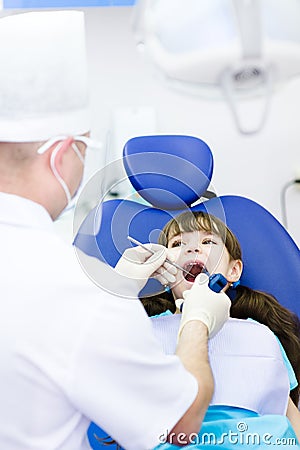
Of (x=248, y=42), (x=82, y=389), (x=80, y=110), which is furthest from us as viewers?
(x=80, y=110)

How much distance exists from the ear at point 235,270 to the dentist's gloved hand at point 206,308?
13.6 inches

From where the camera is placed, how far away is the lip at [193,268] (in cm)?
161

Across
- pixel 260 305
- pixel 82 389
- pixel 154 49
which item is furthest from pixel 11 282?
pixel 260 305

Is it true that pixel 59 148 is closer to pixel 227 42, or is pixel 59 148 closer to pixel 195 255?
pixel 227 42

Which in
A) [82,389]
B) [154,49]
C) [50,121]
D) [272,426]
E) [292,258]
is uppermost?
[154,49]

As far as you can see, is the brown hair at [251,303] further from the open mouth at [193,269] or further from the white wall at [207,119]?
the white wall at [207,119]

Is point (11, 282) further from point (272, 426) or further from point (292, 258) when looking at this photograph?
point (292, 258)

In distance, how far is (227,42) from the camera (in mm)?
736

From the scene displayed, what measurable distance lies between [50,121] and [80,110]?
0.20 ft

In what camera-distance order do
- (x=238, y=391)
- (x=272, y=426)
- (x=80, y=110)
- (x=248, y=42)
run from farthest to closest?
(x=238, y=391) → (x=272, y=426) → (x=80, y=110) → (x=248, y=42)

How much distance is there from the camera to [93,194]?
152 centimetres

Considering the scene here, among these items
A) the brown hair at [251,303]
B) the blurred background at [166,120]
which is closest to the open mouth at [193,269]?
the brown hair at [251,303]

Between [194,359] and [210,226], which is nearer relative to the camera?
[194,359]

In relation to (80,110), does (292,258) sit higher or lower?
lower
